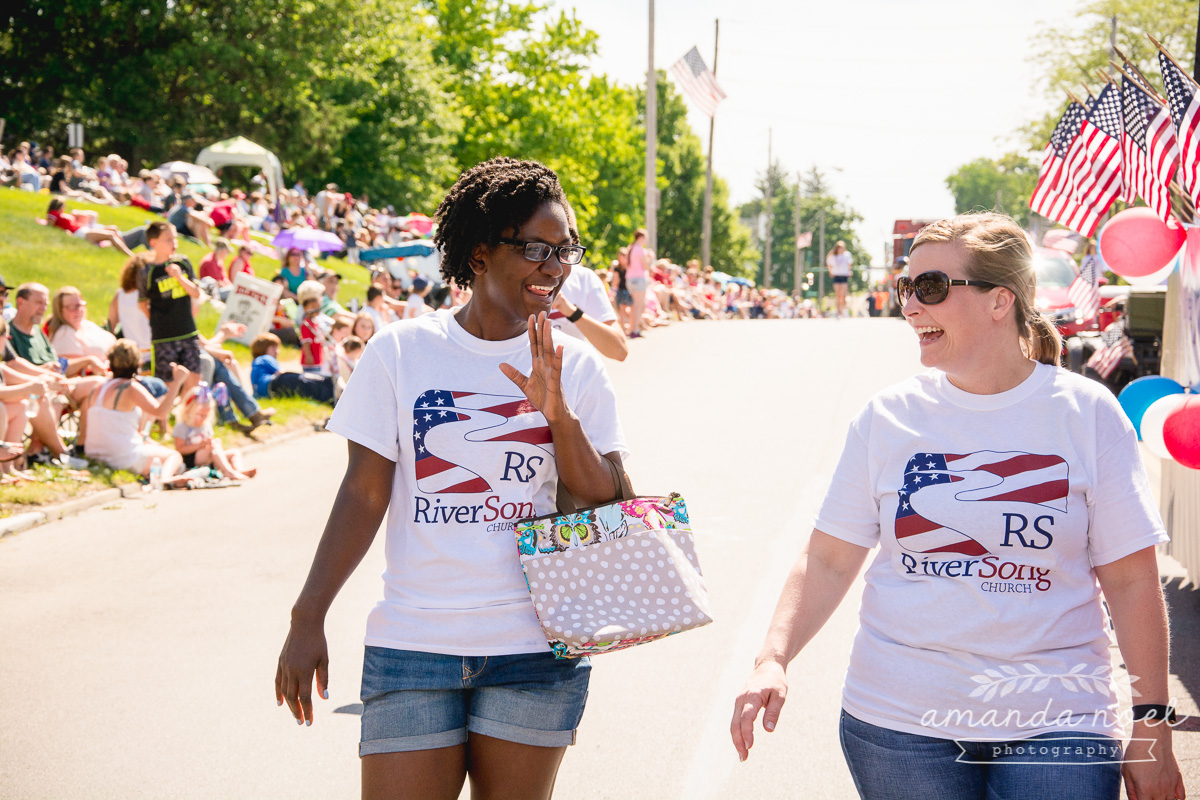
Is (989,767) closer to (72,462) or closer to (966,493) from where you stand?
(966,493)

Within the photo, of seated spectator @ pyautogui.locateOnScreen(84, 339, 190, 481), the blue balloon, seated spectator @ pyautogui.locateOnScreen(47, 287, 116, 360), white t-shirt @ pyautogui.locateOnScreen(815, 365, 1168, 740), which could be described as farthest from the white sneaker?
white t-shirt @ pyautogui.locateOnScreen(815, 365, 1168, 740)

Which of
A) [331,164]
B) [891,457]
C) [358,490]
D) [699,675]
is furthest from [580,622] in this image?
[331,164]

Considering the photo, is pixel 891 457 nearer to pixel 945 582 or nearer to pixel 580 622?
pixel 945 582

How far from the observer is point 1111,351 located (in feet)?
42.7

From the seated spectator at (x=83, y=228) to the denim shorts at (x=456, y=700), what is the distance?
20.3 metres

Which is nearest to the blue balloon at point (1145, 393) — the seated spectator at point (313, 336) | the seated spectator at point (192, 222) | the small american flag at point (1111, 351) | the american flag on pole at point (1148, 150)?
the american flag on pole at point (1148, 150)

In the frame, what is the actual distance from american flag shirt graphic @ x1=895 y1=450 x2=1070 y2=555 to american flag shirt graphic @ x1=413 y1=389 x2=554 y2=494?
32.7 inches

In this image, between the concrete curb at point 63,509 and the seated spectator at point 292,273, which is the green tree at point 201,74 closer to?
the seated spectator at point 292,273

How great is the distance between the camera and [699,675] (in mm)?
5457

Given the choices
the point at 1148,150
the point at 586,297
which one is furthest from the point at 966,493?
the point at 1148,150

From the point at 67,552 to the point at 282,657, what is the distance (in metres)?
6.24

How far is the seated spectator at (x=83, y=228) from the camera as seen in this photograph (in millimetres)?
21188

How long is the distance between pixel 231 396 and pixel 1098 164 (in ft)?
30.1

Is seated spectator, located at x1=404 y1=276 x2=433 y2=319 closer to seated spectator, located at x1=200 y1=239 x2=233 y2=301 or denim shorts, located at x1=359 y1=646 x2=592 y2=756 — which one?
seated spectator, located at x1=200 y1=239 x2=233 y2=301
